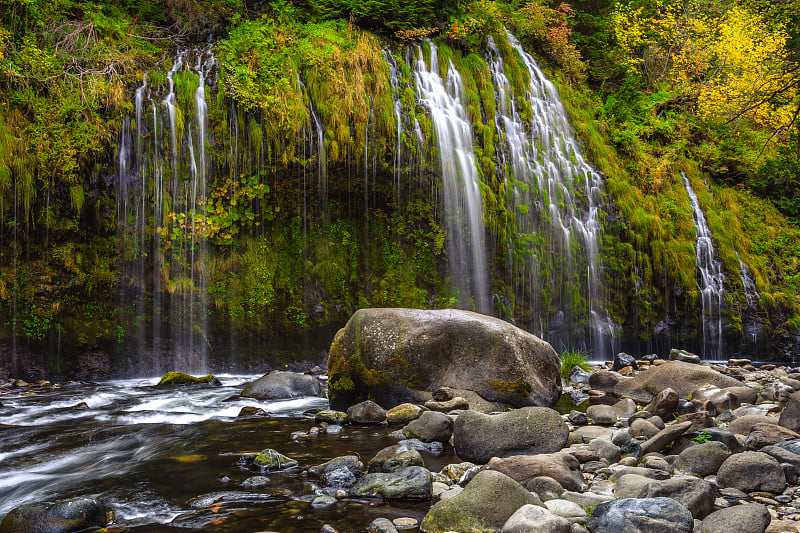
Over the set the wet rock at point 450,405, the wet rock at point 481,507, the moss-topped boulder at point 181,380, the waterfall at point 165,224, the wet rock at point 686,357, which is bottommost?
the wet rock at point 686,357

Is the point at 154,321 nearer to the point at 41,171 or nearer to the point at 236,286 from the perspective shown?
the point at 236,286

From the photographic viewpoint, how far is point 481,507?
3086mm

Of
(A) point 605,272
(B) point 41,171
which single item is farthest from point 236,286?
(A) point 605,272

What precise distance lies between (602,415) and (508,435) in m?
1.98

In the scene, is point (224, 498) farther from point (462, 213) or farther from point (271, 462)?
point (462, 213)

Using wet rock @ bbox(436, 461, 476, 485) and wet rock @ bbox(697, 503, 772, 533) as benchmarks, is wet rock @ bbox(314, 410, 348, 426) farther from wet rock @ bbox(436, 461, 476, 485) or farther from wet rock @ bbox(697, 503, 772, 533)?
→ wet rock @ bbox(697, 503, 772, 533)

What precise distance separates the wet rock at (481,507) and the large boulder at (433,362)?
3110 millimetres

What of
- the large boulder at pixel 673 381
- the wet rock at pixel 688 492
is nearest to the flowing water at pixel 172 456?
the wet rock at pixel 688 492

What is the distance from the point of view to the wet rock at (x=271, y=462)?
4259mm

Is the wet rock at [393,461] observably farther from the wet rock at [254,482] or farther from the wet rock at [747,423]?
the wet rock at [747,423]

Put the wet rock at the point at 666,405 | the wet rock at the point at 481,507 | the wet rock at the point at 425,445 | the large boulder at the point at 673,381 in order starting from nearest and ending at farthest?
the wet rock at the point at 481,507
the wet rock at the point at 425,445
the wet rock at the point at 666,405
the large boulder at the point at 673,381

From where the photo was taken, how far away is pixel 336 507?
3.45 metres

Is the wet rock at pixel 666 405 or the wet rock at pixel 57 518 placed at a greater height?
the wet rock at pixel 57 518

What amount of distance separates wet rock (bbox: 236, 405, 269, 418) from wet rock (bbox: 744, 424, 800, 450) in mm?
5066
